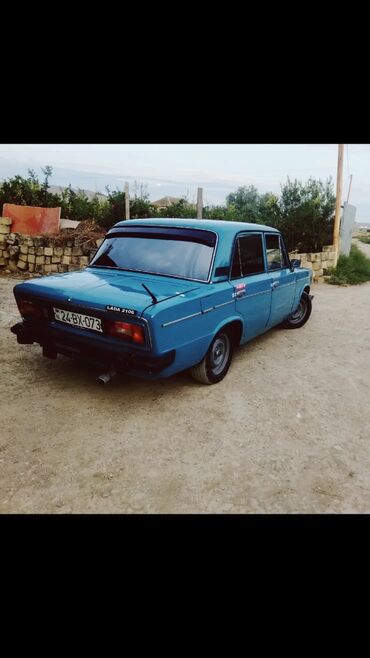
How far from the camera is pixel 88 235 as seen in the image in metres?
8.73

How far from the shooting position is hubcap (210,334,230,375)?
12.3 ft

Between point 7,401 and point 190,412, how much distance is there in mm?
1599

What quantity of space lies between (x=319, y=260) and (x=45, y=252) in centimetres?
731

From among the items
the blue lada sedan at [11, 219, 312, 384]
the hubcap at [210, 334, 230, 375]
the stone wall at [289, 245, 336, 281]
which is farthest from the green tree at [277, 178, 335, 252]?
the hubcap at [210, 334, 230, 375]

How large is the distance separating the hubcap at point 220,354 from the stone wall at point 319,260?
23.5 ft

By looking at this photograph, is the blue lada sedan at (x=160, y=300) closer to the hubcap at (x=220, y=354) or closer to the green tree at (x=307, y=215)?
the hubcap at (x=220, y=354)

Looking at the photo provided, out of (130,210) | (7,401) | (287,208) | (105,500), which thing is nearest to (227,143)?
(105,500)

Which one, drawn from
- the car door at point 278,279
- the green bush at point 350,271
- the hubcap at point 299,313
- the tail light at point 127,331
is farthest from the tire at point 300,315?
the green bush at point 350,271

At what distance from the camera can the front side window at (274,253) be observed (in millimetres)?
4637

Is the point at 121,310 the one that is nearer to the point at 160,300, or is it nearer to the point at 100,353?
the point at 160,300

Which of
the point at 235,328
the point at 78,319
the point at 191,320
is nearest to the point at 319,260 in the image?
the point at 235,328

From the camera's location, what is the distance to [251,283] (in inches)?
159
